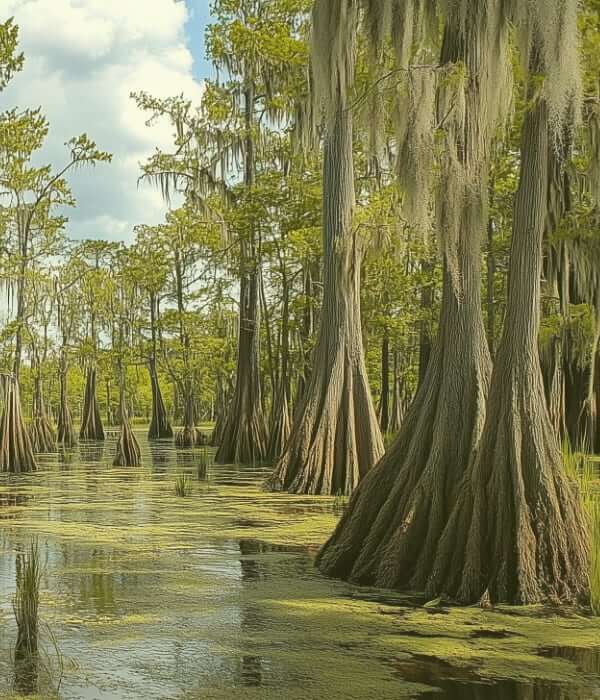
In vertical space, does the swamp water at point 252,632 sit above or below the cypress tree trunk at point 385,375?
below

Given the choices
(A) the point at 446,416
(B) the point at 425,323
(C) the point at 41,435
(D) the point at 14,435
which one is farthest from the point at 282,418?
(A) the point at 446,416

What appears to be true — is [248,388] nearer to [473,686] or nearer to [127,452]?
[127,452]

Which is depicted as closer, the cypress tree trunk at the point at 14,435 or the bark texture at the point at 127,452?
the cypress tree trunk at the point at 14,435

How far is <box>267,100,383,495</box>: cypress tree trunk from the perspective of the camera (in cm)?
1109

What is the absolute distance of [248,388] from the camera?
18.5 metres

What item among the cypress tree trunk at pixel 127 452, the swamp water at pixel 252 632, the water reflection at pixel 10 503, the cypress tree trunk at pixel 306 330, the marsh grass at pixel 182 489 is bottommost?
the swamp water at pixel 252 632

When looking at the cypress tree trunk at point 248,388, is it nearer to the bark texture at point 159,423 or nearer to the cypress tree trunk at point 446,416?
the cypress tree trunk at point 446,416

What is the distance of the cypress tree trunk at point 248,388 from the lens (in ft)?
58.6

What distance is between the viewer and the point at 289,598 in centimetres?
548

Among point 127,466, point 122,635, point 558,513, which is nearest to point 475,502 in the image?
point 558,513

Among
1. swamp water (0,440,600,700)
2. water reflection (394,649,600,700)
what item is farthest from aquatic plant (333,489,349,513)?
water reflection (394,649,600,700)

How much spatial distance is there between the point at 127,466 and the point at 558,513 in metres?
12.6

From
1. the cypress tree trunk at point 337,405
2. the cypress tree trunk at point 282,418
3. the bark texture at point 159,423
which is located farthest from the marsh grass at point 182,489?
the bark texture at point 159,423

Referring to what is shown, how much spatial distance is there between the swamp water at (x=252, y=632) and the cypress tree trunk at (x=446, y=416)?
0.94 ft
